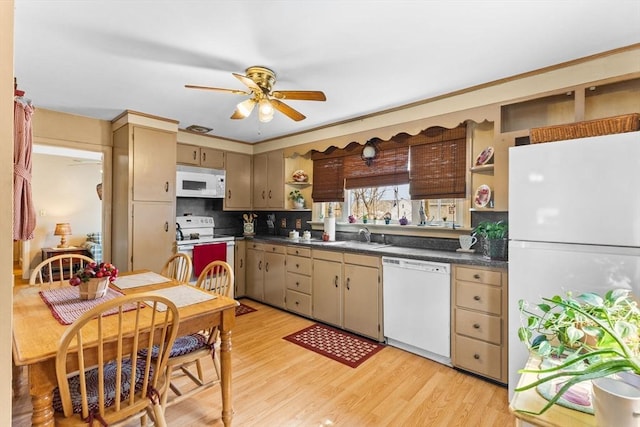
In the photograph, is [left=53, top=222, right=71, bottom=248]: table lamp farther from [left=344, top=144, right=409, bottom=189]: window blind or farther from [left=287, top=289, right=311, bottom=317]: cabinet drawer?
[left=344, top=144, right=409, bottom=189]: window blind

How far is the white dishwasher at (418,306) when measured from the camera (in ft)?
8.30

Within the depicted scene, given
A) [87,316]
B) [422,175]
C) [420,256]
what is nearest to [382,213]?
[422,175]

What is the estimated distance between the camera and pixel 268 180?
4.53m

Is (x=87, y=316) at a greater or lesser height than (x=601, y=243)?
lesser

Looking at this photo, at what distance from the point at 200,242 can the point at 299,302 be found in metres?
1.47

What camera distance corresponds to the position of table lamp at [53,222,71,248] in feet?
18.5

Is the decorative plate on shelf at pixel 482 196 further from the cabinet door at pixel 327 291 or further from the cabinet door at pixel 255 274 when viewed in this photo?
the cabinet door at pixel 255 274

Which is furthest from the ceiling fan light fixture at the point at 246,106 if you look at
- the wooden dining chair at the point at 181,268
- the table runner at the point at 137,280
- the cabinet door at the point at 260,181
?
the cabinet door at the point at 260,181

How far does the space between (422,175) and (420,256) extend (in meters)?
0.94

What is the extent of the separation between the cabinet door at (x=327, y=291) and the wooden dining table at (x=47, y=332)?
5.25 ft

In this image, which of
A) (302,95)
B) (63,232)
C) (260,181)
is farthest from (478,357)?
(63,232)

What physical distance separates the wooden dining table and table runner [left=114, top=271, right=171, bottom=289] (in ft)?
0.17

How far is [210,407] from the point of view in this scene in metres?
2.03

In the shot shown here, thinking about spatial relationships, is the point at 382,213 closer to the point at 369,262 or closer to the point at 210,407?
the point at 369,262
